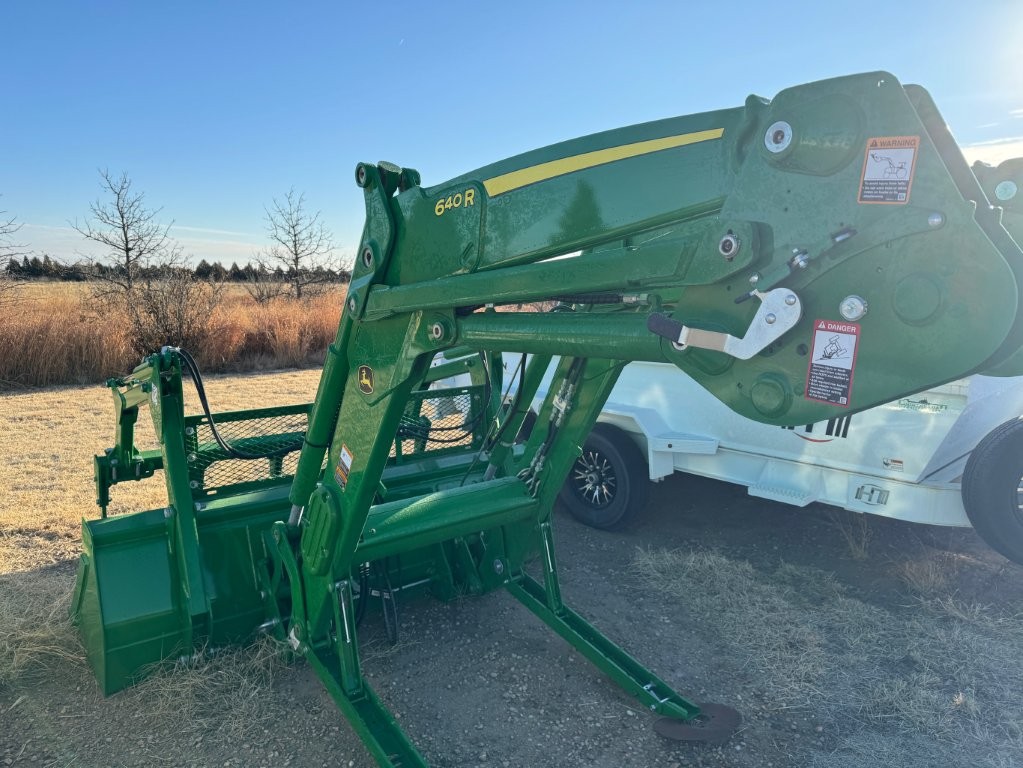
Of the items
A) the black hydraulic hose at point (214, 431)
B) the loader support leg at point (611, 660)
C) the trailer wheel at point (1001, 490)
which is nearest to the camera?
the loader support leg at point (611, 660)

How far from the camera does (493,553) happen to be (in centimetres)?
386

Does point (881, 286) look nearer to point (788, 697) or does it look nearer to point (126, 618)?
point (788, 697)

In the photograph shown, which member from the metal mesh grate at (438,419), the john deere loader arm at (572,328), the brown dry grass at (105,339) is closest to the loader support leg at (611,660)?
the john deere loader arm at (572,328)

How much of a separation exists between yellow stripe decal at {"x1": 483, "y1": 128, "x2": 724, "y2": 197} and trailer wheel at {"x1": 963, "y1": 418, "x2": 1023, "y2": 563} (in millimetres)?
3231

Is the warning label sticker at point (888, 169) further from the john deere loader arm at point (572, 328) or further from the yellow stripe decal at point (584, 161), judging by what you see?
the yellow stripe decal at point (584, 161)

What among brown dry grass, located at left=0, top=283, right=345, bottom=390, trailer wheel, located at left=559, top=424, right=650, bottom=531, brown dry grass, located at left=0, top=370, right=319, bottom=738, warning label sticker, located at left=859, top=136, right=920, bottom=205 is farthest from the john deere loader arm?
brown dry grass, located at left=0, top=283, right=345, bottom=390

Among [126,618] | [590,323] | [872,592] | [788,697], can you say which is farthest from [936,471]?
[126,618]

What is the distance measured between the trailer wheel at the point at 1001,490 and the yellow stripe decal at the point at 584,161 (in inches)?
127

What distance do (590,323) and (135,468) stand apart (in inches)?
117

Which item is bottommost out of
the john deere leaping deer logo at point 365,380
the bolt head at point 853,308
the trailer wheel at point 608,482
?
the trailer wheel at point 608,482

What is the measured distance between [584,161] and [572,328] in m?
0.48

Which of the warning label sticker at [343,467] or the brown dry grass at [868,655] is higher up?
the warning label sticker at [343,467]

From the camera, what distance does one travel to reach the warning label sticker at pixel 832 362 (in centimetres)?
156

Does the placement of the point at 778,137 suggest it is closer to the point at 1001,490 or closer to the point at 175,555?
the point at 175,555
